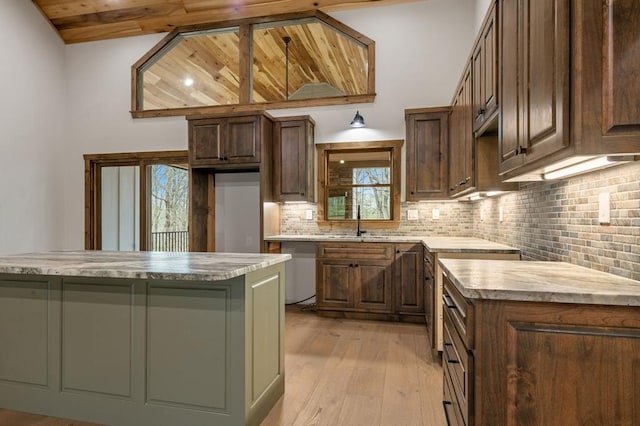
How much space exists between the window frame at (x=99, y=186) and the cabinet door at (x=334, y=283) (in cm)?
263

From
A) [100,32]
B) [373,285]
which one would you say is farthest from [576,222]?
[100,32]

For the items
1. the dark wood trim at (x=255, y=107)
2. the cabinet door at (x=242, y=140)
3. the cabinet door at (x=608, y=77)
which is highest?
the dark wood trim at (x=255, y=107)

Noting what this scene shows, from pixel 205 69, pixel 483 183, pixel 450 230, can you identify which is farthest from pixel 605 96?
pixel 205 69

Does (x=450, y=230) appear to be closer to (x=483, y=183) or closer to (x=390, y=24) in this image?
(x=483, y=183)

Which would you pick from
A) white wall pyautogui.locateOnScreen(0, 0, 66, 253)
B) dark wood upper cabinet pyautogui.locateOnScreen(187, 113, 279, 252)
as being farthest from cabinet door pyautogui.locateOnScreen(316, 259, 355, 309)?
white wall pyautogui.locateOnScreen(0, 0, 66, 253)

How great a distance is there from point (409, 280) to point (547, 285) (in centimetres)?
262

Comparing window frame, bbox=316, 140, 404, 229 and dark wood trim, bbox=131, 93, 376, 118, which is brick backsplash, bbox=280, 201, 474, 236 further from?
dark wood trim, bbox=131, 93, 376, 118

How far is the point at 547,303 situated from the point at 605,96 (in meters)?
0.68

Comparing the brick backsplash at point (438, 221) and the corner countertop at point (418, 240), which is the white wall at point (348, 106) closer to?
the brick backsplash at point (438, 221)

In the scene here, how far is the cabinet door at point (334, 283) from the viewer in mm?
4055

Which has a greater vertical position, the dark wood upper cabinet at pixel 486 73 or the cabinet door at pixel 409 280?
the dark wood upper cabinet at pixel 486 73

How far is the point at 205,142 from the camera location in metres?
4.32

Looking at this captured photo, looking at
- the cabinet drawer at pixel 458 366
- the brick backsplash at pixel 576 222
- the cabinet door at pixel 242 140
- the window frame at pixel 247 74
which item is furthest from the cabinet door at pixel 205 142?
the cabinet drawer at pixel 458 366

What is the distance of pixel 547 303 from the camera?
1220 millimetres
